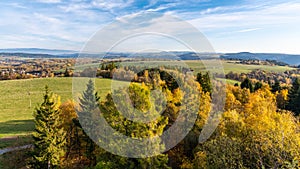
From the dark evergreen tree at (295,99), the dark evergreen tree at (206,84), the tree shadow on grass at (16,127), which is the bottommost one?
the tree shadow on grass at (16,127)

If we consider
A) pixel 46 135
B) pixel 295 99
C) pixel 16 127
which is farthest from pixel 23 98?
pixel 295 99

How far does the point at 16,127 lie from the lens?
4353 centimetres

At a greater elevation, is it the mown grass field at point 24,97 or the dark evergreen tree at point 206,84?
the dark evergreen tree at point 206,84

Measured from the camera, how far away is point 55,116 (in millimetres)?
28859

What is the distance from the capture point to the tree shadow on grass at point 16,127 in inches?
1611

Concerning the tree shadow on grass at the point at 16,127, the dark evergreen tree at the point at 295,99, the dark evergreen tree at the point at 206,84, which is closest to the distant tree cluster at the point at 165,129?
the dark evergreen tree at the point at 206,84

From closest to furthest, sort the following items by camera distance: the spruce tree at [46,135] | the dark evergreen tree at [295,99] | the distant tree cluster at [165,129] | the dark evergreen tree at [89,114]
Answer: the distant tree cluster at [165,129] < the spruce tree at [46,135] < the dark evergreen tree at [89,114] < the dark evergreen tree at [295,99]

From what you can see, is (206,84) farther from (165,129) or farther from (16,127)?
(16,127)

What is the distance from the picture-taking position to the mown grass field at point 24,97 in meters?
43.7

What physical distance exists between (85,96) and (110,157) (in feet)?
31.3

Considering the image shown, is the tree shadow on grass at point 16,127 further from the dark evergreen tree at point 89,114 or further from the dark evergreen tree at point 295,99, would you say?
the dark evergreen tree at point 295,99

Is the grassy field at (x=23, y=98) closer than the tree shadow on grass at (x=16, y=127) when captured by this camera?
No

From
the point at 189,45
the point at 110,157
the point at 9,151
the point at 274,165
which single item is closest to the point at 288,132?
the point at 274,165

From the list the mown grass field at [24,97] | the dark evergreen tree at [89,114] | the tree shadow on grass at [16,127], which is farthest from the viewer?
the mown grass field at [24,97]
